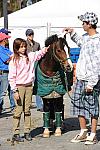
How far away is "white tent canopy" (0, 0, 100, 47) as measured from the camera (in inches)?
829

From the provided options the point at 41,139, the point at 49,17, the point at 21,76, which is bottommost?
the point at 41,139

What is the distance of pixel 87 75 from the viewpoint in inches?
261

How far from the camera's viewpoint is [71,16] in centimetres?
2150

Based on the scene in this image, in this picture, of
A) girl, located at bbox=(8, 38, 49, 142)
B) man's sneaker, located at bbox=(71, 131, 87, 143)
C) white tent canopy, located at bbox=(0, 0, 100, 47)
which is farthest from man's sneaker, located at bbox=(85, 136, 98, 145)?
white tent canopy, located at bbox=(0, 0, 100, 47)

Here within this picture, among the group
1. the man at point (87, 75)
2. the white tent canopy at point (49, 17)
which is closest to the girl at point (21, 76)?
the man at point (87, 75)

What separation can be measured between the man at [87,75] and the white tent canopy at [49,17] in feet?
45.3

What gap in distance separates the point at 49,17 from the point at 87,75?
50.2 feet

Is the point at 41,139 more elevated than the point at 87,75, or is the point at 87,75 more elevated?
the point at 87,75

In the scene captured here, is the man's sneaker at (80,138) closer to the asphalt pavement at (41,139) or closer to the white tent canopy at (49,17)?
the asphalt pavement at (41,139)

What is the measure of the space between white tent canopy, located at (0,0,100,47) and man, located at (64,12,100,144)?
543 inches

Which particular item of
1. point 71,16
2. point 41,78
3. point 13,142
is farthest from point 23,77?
point 71,16

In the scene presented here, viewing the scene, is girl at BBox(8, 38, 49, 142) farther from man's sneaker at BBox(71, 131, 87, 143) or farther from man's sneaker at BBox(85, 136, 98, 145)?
man's sneaker at BBox(85, 136, 98, 145)

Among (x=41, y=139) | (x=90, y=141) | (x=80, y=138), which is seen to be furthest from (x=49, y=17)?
(x=90, y=141)

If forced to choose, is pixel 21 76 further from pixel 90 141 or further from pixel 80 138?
pixel 90 141
